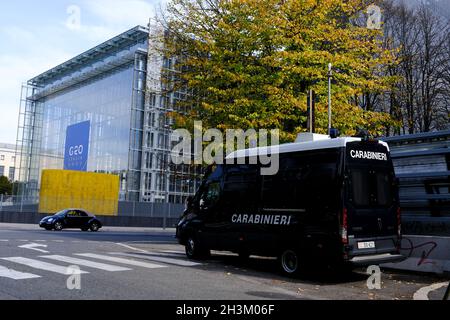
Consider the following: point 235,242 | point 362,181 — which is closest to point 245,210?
point 235,242

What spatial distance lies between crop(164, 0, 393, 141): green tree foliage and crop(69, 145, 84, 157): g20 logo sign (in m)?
31.8

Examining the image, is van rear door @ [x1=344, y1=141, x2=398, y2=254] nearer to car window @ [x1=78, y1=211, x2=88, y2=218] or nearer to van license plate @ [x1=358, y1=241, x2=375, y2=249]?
van license plate @ [x1=358, y1=241, x2=375, y2=249]

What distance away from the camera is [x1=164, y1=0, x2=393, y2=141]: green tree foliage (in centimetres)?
1784

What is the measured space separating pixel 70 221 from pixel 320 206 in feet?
78.9

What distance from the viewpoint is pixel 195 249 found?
42.2ft

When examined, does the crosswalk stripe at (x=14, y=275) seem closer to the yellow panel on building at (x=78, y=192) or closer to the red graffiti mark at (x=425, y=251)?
the red graffiti mark at (x=425, y=251)

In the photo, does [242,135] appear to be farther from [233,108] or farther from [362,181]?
[362,181]

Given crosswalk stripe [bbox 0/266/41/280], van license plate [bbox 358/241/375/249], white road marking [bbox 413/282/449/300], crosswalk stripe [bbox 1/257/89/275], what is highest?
van license plate [bbox 358/241/375/249]

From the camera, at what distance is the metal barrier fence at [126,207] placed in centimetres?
4009

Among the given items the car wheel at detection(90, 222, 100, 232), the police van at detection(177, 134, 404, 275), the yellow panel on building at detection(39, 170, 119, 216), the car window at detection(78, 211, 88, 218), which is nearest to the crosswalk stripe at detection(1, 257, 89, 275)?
the police van at detection(177, 134, 404, 275)

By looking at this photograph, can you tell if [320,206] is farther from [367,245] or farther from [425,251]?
[425,251]

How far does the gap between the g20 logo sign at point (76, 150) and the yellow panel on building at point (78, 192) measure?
963 centimetres

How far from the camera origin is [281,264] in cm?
1033

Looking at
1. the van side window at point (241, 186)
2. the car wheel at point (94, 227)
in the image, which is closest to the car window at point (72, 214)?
the car wheel at point (94, 227)
